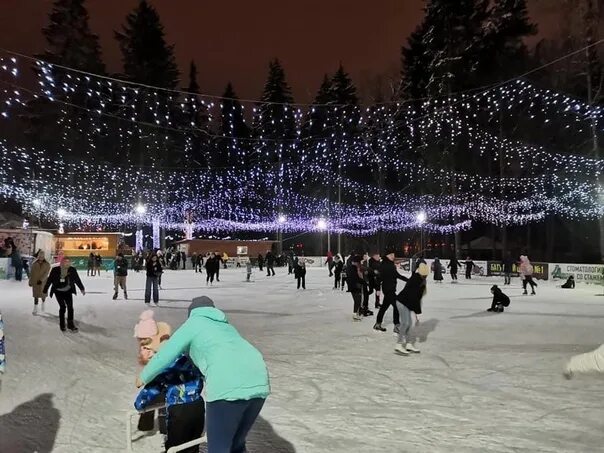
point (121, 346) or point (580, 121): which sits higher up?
point (580, 121)

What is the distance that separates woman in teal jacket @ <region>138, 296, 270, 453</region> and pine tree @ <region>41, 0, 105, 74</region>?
42943 millimetres

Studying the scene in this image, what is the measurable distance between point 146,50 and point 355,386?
44.7 m

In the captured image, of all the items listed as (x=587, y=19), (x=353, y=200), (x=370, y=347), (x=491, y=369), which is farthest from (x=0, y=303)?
(x=353, y=200)

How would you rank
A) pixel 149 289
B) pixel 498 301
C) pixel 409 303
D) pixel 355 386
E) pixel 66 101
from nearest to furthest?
pixel 355 386 → pixel 409 303 → pixel 498 301 → pixel 149 289 → pixel 66 101

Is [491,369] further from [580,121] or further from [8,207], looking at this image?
[8,207]

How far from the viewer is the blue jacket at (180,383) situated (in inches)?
120

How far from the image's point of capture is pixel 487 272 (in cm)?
3011

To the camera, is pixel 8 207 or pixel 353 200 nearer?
pixel 353 200

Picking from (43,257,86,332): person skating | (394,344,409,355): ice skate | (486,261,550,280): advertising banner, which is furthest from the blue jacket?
(486,261,550,280): advertising banner

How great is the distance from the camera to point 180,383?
3.08 metres

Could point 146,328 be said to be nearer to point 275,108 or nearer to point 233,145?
point 275,108

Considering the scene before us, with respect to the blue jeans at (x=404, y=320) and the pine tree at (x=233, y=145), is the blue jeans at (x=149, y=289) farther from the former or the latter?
the pine tree at (x=233, y=145)

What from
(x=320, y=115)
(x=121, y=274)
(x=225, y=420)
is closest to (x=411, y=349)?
(x=225, y=420)

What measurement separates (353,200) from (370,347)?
125ft
